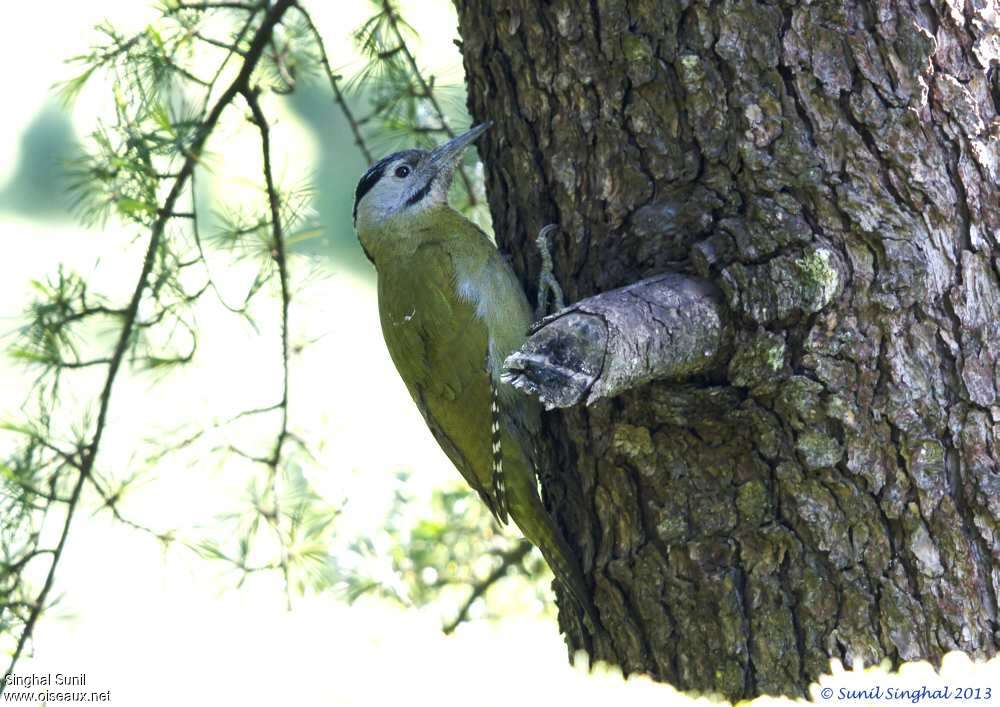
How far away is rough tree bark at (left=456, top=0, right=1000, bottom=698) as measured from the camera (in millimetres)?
2137

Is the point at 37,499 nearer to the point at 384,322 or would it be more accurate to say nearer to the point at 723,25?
the point at 384,322

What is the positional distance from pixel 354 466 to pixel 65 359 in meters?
0.92

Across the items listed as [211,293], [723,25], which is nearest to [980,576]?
[723,25]

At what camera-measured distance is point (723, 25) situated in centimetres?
226

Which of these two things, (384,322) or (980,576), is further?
(384,322)

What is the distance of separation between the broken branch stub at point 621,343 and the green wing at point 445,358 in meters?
1.22

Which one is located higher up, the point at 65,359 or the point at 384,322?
the point at 384,322

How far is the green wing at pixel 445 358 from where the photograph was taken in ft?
11.0

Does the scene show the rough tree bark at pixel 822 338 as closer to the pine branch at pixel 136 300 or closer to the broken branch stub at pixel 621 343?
the broken branch stub at pixel 621 343

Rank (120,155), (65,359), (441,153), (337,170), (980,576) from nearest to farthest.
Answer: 1. (980,576)
2. (120,155)
3. (65,359)
4. (441,153)
5. (337,170)

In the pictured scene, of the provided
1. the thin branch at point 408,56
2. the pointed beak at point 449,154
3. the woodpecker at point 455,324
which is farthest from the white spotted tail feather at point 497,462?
the thin branch at point 408,56

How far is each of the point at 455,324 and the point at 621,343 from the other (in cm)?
157

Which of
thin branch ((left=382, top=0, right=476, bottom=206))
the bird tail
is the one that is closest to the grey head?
thin branch ((left=382, top=0, right=476, bottom=206))

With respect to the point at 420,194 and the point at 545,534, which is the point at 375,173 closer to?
the point at 420,194
